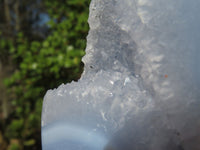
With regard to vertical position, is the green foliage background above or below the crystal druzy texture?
above

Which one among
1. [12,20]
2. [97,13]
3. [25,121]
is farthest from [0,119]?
[97,13]

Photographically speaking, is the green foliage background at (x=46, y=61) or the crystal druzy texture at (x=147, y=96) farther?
the green foliage background at (x=46, y=61)

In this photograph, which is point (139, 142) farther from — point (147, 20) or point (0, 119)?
point (0, 119)

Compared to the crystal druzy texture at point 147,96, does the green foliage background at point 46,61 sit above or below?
above

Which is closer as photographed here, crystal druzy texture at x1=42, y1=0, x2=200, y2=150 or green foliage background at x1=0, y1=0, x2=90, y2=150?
crystal druzy texture at x1=42, y1=0, x2=200, y2=150
